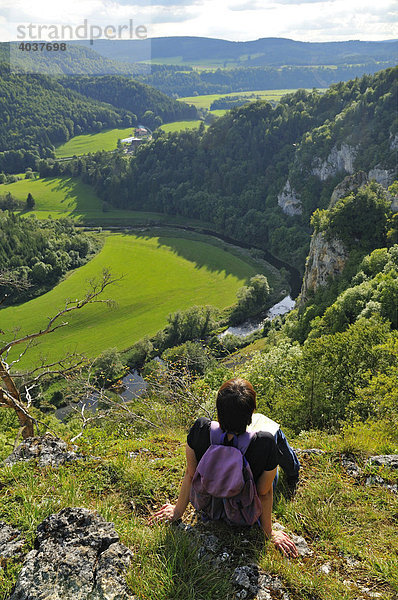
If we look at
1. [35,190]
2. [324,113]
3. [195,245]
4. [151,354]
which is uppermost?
[324,113]

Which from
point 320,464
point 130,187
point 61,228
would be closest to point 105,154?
point 130,187

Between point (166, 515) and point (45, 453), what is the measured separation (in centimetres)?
238

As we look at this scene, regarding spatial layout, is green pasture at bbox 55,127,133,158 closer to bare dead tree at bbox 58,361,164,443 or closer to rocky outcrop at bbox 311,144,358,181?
rocky outcrop at bbox 311,144,358,181

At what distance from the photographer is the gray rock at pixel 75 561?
3.68 metres

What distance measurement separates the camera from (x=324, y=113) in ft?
357

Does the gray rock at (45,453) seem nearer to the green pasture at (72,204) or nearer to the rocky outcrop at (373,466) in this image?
the rocky outcrop at (373,466)

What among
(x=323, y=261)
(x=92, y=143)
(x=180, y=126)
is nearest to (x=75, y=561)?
(x=323, y=261)

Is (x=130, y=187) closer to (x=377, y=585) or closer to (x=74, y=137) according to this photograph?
(x=74, y=137)

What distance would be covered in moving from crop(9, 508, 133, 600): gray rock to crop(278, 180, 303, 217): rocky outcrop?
10004 centimetres

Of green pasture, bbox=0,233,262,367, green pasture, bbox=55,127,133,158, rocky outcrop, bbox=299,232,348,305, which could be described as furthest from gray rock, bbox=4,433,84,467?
green pasture, bbox=55,127,133,158

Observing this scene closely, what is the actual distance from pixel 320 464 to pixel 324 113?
394ft

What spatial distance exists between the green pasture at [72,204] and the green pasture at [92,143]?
3651 centimetres

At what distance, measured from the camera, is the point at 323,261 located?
140 ft

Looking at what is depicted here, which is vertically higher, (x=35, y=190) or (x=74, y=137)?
(x=74, y=137)
